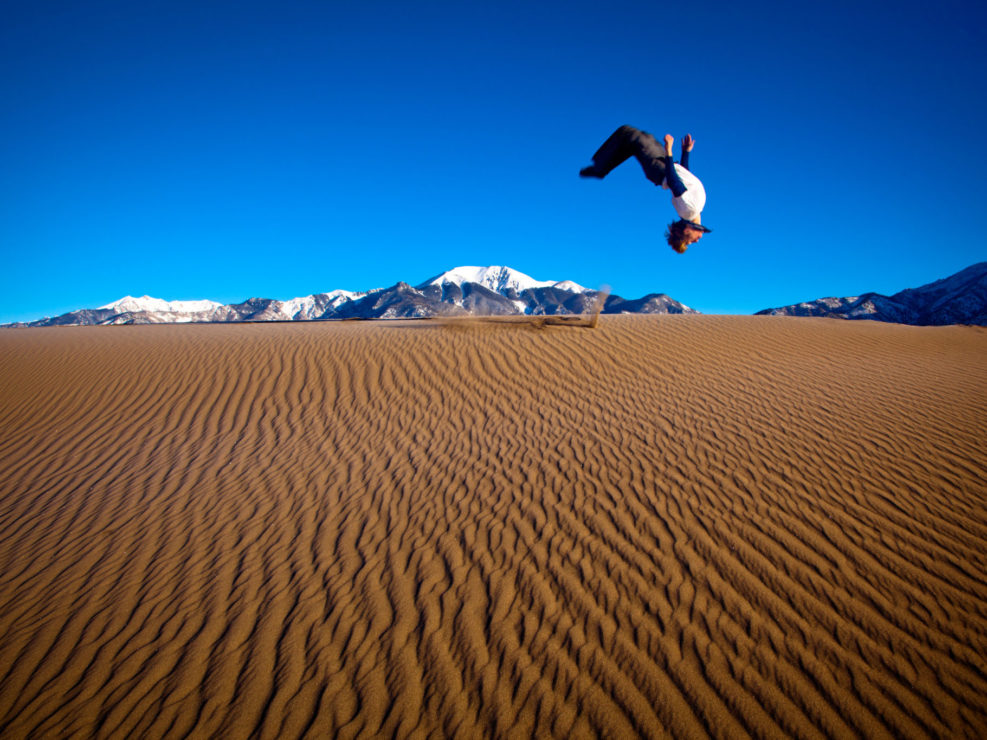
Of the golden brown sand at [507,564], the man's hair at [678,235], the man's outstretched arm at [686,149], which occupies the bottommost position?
the golden brown sand at [507,564]

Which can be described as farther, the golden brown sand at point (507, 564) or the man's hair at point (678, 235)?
the man's hair at point (678, 235)

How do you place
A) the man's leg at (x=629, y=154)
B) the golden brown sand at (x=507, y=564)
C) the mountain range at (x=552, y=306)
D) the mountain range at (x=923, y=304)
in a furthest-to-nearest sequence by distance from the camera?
the mountain range at (x=923, y=304) → the mountain range at (x=552, y=306) → the man's leg at (x=629, y=154) → the golden brown sand at (x=507, y=564)

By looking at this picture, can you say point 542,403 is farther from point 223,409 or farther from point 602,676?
point 223,409

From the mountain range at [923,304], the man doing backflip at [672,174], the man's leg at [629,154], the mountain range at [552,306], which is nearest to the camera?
the man doing backflip at [672,174]

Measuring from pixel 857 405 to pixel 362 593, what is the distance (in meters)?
7.17

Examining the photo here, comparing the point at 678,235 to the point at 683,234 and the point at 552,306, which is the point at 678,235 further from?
the point at 552,306

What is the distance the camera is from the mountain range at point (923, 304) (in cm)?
7331

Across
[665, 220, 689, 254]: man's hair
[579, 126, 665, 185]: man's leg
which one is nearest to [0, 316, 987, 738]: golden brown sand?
[665, 220, 689, 254]: man's hair

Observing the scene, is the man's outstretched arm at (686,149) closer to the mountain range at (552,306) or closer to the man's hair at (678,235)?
the man's hair at (678,235)

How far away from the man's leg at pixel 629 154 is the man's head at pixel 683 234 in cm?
46

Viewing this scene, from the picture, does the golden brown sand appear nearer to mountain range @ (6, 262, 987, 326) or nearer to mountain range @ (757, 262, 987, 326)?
mountain range @ (6, 262, 987, 326)

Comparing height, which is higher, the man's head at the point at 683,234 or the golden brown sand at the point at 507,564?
the man's head at the point at 683,234

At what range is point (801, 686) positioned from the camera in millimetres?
2584

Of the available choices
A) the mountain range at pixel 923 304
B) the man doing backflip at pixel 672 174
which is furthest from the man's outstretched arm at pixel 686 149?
the mountain range at pixel 923 304
